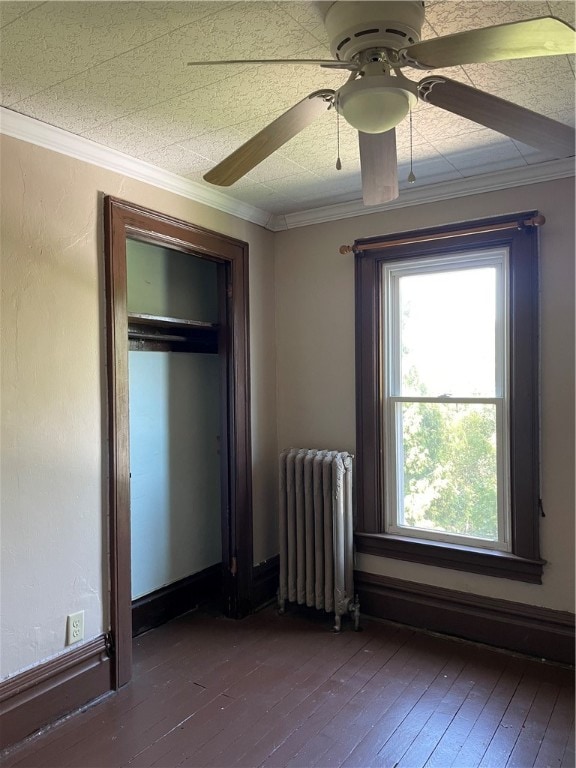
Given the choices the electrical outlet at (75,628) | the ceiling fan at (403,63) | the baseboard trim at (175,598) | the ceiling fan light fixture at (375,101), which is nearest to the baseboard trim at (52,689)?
the electrical outlet at (75,628)

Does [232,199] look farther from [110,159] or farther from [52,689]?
[52,689]

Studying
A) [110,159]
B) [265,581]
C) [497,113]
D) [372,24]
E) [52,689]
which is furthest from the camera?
[265,581]

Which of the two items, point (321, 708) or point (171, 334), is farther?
point (171, 334)

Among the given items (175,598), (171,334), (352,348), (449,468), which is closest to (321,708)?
(175,598)

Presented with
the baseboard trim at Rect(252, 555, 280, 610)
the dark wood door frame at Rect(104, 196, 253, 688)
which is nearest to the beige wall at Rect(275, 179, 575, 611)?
the dark wood door frame at Rect(104, 196, 253, 688)

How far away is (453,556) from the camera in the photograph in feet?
9.56

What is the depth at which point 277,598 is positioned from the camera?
3.40 m

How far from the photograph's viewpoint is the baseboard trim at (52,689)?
208 cm

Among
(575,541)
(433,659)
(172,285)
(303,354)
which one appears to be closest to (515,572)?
(575,541)

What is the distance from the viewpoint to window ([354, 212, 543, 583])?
107 inches

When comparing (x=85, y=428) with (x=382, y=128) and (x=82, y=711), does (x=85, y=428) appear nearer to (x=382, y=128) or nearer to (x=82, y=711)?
(x=82, y=711)

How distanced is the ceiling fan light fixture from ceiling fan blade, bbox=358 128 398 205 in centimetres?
21

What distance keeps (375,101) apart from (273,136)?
36cm

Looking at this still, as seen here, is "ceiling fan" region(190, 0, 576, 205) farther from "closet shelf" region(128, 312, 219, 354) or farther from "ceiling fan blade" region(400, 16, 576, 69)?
"closet shelf" region(128, 312, 219, 354)
